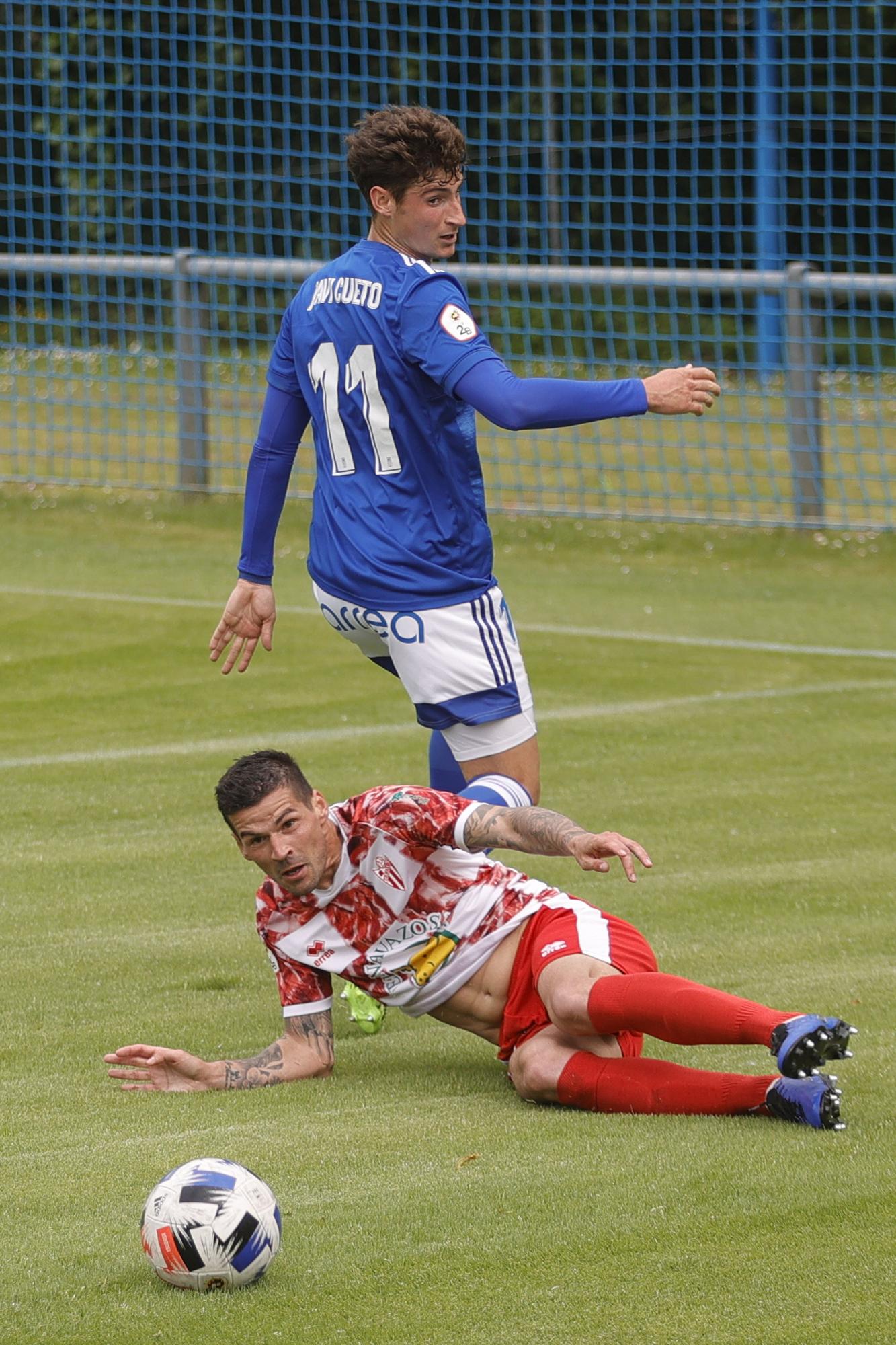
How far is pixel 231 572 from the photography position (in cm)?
1271

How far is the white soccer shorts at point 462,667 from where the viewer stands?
5.29 meters

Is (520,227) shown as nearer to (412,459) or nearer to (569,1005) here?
(412,459)

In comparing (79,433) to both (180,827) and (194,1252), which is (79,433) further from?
(194,1252)

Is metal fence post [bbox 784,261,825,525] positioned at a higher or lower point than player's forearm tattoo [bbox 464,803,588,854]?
higher

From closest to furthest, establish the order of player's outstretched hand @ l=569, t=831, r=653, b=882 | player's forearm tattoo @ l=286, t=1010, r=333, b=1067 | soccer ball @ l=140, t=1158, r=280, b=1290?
soccer ball @ l=140, t=1158, r=280, b=1290, player's outstretched hand @ l=569, t=831, r=653, b=882, player's forearm tattoo @ l=286, t=1010, r=333, b=1067

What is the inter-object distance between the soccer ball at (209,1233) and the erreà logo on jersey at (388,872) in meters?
1.22

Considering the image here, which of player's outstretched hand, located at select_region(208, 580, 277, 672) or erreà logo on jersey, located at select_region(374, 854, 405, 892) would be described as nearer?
erreà logo on jersey, located at select_region(374, 854, 405, 892)

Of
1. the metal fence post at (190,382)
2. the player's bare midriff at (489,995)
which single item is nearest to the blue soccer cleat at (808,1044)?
the player's bare midriff at (489,995)

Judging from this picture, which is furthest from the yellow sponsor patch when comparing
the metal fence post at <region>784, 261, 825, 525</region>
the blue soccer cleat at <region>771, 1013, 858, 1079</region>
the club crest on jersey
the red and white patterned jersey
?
the metal fence post at <region>784, 261, 825, 525</region>

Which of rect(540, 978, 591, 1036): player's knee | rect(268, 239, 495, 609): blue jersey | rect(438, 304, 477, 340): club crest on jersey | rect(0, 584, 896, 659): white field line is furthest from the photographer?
rect(0, 584, 896, 659): white field line

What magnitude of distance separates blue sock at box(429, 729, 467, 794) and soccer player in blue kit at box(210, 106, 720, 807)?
10 cm

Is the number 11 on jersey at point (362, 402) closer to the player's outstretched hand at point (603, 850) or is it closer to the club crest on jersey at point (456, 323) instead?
the club crest on jersey at point (456, 323)

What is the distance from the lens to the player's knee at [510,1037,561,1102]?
450 centimetres

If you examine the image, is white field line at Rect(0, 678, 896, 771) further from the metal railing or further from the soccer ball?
the soccer ball
